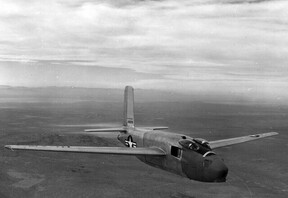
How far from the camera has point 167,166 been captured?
89.2 feet

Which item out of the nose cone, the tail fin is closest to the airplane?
the nose cone

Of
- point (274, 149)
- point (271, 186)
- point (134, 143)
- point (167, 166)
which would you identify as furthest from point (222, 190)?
point (274, 149)

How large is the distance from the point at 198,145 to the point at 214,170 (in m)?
2.75

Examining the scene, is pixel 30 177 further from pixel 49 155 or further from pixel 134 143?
pixel 134 143

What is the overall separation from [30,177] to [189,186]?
36625mm

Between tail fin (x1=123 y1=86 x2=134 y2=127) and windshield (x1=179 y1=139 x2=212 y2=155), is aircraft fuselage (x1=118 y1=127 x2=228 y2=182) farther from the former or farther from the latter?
tail fin (x1=123 y1=86 x2=134 y2=127)

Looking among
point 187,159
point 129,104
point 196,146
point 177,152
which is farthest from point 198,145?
point 129,104

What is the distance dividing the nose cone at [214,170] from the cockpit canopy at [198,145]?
901 millimetres

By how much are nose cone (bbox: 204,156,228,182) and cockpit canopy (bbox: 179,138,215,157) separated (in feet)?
2.95

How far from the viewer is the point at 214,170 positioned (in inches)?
892

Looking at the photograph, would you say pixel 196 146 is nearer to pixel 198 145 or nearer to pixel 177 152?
pixel 198 145

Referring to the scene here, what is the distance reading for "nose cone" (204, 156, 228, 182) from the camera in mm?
22656

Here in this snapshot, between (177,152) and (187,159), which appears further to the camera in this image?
(177,152)

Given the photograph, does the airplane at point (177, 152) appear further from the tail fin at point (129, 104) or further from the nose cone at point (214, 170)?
the tail fin at point (129, 104)
